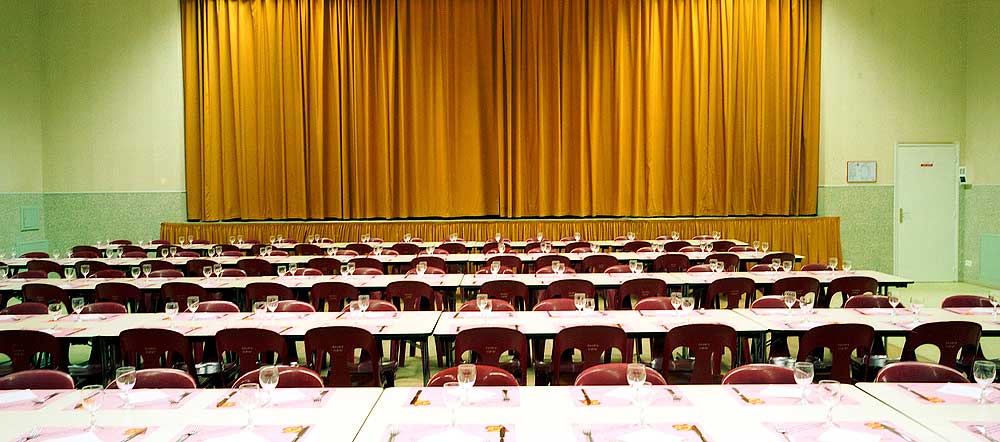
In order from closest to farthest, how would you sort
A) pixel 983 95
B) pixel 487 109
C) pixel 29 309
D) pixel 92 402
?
1. pixel 92 402
2. pixel 29 309
3. pixel 983 95
4. pixel 487 109

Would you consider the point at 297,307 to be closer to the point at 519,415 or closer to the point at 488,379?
the point at 488,379

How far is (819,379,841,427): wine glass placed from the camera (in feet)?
9.25

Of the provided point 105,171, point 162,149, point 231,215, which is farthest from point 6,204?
point 231,215

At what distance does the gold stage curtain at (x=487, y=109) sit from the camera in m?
14.4

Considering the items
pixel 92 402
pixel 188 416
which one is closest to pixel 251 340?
pixel 188 416

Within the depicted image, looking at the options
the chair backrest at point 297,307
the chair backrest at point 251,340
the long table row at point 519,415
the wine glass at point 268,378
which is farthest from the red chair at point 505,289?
the wine glass at point 268,378

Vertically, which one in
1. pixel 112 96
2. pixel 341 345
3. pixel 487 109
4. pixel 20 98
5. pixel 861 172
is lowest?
pixel 341 345

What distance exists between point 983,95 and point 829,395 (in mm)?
13201

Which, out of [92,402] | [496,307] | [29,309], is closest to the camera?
[92,402]

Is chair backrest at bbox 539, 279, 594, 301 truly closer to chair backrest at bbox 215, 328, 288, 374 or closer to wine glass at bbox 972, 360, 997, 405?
chair backrest at bbox 215, 328, 288, 374

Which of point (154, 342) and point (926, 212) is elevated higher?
point (926, 212)

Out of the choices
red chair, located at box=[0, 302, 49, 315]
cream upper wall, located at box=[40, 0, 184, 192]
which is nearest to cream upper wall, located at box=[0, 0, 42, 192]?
cream upper wall, located at box=[40, 0, 184, 192]

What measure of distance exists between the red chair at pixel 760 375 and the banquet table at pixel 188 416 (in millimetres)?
1621

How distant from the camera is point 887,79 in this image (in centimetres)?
1415
